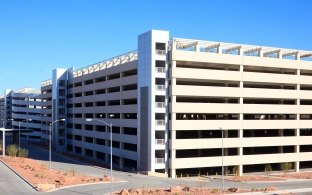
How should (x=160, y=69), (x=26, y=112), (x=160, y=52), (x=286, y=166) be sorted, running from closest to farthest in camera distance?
(x=160, y=69)
(x=160, y=52)
(x=286, y=166)
(x=26, y=112)

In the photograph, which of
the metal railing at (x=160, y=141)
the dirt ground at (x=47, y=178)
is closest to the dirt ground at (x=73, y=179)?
the dirt ground at (x=47, y=178)

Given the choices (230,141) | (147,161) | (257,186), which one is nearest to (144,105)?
(147,161)

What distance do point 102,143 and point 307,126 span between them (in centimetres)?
4362

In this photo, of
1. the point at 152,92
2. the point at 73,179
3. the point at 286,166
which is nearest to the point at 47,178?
the point at 73,179

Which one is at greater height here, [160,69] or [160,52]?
[160,52]

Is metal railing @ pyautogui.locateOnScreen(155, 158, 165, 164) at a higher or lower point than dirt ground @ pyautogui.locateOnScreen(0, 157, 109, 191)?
higher

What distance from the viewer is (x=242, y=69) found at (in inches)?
2872

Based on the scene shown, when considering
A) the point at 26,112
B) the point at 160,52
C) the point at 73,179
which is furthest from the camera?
the point at 26,112

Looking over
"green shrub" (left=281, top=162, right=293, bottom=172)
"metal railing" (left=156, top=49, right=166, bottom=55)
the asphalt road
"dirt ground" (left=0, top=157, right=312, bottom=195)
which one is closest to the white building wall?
"metal railing" (left=156, top=49, right=166, bottom=55)

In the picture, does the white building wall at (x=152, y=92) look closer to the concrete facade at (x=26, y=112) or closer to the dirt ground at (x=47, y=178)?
the dirt ground at (x=47, y=178)

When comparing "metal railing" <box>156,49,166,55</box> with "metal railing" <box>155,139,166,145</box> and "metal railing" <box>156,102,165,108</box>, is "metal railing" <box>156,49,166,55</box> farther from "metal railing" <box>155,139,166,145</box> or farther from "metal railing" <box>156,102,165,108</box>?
"metal railing" <box>155,139,166,145</box>

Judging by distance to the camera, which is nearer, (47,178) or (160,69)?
(47,178)

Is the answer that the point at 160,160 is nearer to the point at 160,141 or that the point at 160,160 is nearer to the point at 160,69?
the point at 160,141

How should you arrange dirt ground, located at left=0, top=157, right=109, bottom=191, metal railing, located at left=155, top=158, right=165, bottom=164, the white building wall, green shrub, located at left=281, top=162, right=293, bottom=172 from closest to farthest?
dirt ground, located at left=0, top=157, right=109, bottom=191 < the white building wall < metal railing, located at left=155, top=158, right=165, bottom=164 < green shrub, located at left=281, top=162, right=293, bottom=172
